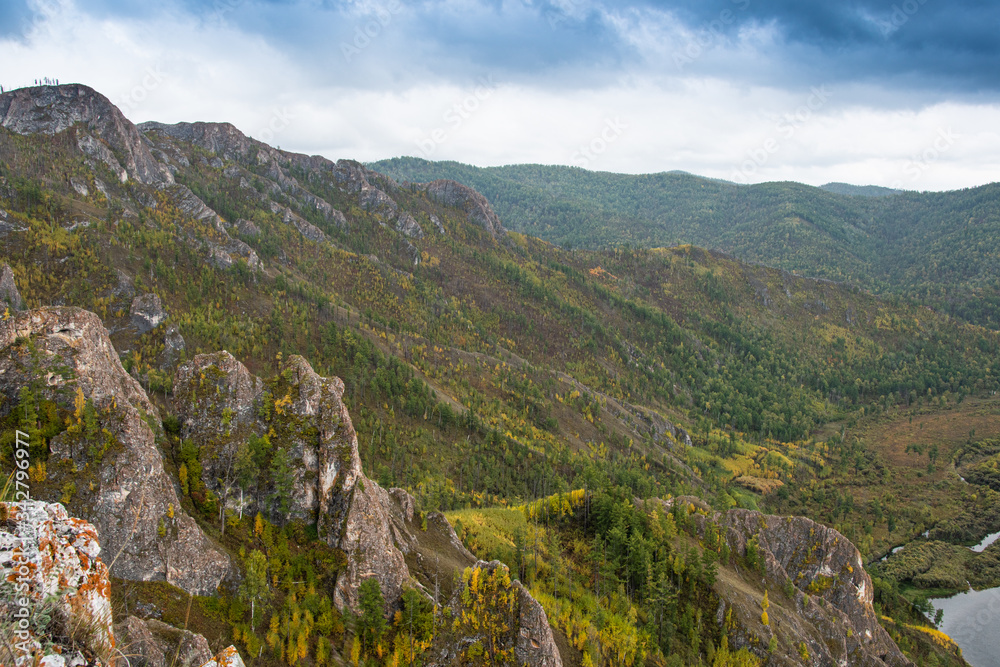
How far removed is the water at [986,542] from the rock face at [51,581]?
203 metres

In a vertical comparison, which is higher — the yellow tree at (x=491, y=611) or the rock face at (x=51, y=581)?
the rock face at (x=51, y=581)

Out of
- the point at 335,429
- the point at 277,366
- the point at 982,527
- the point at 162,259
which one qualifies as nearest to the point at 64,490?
the point at 335,429

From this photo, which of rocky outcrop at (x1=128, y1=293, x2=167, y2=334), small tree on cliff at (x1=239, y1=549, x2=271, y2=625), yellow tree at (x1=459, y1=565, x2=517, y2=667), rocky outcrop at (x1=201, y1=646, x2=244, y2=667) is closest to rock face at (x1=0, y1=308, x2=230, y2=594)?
small tree on cliff at (x1=239, y1=549, x2=271, y2=625)

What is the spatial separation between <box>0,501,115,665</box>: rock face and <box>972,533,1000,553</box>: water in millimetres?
203230

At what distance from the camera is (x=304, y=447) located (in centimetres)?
4706

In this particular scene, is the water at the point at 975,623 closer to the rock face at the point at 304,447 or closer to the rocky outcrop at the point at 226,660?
the rock face at the point at 304,447

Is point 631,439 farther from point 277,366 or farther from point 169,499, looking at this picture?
point 169,499

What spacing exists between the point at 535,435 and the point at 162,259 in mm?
131416

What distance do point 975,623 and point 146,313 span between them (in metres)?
212

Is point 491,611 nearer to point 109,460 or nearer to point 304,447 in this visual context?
point 304,447

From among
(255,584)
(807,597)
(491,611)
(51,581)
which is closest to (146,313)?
(255,584)

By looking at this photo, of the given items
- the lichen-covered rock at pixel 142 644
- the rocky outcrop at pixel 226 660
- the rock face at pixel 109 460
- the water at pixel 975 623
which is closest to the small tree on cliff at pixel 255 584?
the rock face at pixel 109 460

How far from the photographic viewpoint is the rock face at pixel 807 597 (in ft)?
192

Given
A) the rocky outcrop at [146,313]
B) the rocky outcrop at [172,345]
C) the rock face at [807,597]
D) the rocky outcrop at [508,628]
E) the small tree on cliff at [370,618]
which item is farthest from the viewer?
the rocky outcrop at [146,313]
